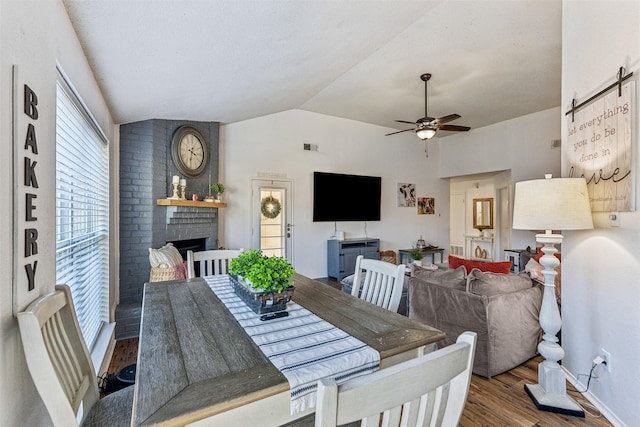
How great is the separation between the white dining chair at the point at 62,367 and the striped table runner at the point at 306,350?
594 millimetres

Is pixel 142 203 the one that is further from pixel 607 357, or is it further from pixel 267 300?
pixel 607 357

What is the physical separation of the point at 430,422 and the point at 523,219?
68.7 inches

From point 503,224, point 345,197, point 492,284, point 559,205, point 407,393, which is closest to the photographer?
point 407,393

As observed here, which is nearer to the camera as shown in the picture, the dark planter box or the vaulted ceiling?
the dark planter box

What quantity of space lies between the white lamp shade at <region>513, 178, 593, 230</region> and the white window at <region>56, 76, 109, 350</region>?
2.85 m

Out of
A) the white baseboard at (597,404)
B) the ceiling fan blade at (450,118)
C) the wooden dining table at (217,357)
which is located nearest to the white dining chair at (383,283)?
the wooden dining table at (217,357)

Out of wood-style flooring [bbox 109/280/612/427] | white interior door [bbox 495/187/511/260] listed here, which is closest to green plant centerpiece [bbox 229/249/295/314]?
wood-style flooring [bbox 109/280/612/427]

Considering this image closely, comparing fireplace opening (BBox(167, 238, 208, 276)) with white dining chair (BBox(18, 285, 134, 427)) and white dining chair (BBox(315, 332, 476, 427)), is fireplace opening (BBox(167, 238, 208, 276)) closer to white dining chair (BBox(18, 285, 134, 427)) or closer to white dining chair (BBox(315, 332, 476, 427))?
white dining chair (BBox(18, 285, 134, 427))

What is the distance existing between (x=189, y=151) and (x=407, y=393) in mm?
4227

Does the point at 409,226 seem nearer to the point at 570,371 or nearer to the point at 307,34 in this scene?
the point at 570,371

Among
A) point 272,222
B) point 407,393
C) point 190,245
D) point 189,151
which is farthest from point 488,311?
point 189,151

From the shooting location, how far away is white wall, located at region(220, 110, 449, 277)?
518cm

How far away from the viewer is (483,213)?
25.0 ft

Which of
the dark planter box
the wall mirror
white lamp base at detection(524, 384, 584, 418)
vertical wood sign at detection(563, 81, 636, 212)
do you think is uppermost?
vertical wood sign at detection(563, 81, 636, 212)
